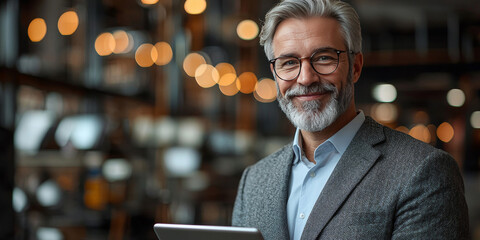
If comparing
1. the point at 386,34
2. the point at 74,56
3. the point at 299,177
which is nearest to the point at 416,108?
the point at 386,34

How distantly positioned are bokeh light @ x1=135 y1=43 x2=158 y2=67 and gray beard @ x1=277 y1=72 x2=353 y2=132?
464 centimetres

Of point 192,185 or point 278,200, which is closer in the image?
point 278,200

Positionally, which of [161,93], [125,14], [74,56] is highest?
[125,14]

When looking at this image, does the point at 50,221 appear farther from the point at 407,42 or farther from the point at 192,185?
the point at 407,42

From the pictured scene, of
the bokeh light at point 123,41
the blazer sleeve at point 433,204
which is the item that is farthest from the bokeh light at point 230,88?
the blazer sleeve at point 433,204

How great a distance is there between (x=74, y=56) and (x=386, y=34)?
742 cm

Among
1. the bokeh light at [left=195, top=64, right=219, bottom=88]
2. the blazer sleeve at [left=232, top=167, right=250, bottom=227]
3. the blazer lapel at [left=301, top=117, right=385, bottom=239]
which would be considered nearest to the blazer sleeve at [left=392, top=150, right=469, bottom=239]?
the blazer lapel at [left=301, top=117, right=385, bottom=239]

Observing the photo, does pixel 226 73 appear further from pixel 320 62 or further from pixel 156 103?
pixel 320 62

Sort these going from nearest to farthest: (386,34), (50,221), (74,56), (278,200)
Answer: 1. (278,200)
2. (50,221)
3. (74,56)
4. (386,34)

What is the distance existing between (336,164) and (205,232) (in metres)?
0.49

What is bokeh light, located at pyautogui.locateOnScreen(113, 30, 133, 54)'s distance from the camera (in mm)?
Result: 6250

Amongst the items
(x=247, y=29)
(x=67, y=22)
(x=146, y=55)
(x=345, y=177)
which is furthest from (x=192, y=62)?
(x=345, y=177)

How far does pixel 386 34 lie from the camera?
11.7 metres

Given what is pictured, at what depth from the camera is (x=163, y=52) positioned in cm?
649
